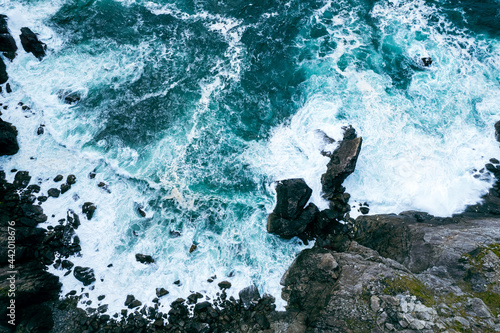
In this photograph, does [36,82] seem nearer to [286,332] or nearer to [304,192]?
[304,192]

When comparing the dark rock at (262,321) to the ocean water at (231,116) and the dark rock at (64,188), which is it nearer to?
the ocean water at (231,116)

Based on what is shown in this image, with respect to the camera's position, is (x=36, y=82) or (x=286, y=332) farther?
(x=36, y=82)

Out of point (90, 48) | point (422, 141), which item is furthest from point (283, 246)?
point (90, 48)

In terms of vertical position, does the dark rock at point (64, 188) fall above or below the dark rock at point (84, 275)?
above

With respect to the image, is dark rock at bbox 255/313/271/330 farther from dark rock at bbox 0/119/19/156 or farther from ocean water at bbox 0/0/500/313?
dark rock at bbox 0/119/19/156

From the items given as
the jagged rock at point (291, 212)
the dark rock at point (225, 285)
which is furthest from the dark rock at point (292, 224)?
the dark rock at point (225, 285)

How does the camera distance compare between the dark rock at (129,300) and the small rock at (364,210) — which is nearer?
the dark rock at (129,300)

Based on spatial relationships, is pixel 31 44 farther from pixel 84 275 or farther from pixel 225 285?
pixel 225 285
